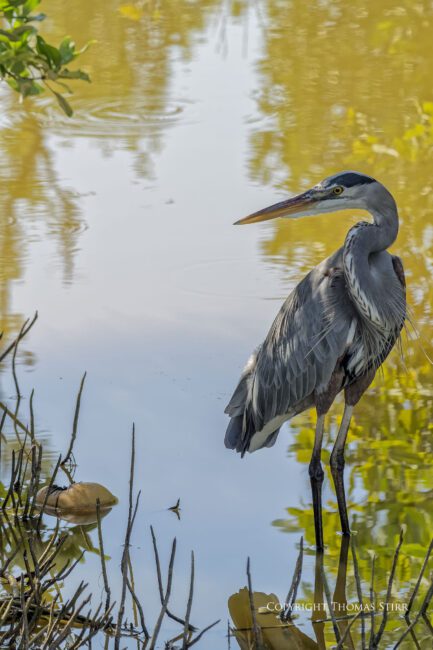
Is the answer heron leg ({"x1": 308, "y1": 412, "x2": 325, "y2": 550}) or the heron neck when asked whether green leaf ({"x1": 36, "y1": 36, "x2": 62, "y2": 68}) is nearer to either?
the heron neck

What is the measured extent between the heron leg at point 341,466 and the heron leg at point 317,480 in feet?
0.25

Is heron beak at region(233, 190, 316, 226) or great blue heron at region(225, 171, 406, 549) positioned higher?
heron beak at region(233, 190, 316, 226)

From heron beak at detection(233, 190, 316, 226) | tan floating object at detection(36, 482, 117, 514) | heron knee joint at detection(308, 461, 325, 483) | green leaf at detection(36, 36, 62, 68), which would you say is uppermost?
green leaf at detection(36, 36, 62, 68)

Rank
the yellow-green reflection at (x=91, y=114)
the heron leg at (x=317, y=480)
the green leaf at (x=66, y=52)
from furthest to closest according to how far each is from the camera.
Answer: the yellow-green reflection at (x=91, y=114) < the green leaf at (x=66, y=52) < the heron leg at (x=317, y=480)

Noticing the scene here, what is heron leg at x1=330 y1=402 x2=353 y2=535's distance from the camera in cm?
499

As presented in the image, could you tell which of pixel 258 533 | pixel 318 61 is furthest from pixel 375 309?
pixel 318 61

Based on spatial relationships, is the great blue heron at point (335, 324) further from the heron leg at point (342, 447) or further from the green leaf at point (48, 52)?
the green leaf at point (48, 52)

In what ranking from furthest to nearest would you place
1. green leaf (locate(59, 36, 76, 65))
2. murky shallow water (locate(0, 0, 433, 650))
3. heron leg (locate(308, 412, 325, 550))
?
green leaf (locate(59, 36, 76, 65)) → murky shallow water (locate(0, 0, 433, 650)) → heron leg (locate(308, 412, 325, 550))

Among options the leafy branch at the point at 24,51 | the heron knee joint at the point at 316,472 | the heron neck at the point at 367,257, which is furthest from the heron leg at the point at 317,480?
the leafy branch at the point at 24,51

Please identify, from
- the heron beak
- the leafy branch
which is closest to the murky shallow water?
the heron beak

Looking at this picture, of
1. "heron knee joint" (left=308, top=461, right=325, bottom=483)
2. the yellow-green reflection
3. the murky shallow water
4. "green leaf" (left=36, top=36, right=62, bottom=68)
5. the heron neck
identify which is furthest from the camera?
the yellow-green reflection

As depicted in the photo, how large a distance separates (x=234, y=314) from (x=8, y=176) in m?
2.90

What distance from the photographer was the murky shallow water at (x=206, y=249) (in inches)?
205

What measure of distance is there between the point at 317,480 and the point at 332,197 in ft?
3.80
